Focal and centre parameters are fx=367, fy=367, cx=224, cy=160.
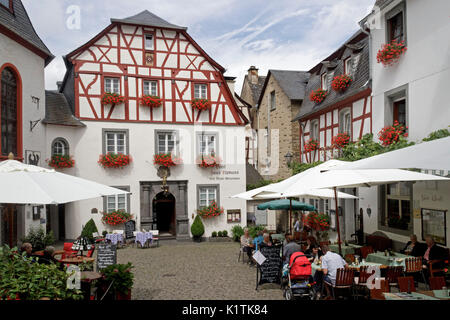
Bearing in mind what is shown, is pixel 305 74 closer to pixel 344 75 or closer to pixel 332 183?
pixel 344 75

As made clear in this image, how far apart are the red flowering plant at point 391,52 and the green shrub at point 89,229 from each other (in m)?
12.6

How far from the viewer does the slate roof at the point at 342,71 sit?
12.9m

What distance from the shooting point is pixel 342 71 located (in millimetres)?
14977

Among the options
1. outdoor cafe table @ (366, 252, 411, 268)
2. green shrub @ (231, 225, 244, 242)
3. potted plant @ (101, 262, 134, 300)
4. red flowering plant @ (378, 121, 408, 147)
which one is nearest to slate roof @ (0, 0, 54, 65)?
potted plant @ (101, 262, 134, 300)

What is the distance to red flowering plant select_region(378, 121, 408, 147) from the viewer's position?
10477 millimetres

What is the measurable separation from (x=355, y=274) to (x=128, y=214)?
11308mm

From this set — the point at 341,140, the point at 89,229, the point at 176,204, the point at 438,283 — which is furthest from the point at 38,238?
the point at 438,283

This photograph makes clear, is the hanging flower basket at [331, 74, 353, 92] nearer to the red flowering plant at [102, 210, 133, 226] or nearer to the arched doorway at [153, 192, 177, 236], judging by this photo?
the arched doorway at [153, 192, 177, 236]

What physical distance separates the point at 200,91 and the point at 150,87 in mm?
2371

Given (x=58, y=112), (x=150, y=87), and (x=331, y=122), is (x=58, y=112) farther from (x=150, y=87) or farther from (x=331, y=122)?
(x=331, y=122)

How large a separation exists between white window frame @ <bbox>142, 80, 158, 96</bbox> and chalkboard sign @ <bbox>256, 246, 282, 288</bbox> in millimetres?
10909

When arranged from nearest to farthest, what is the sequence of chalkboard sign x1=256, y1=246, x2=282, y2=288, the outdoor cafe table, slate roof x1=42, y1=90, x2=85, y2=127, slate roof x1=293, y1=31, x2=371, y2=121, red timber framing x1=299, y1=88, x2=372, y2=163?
the outdoor cafe table → chalkboard sign x1=256, y1=246, x2=282, y2=288 → red timber framing x1=299, y1=88, x2=372, y2=163 → slate roof x1=293, y1=31, x2=371, y2=121 → slate roof x1=42, y1=90, x2=85, y2=127
